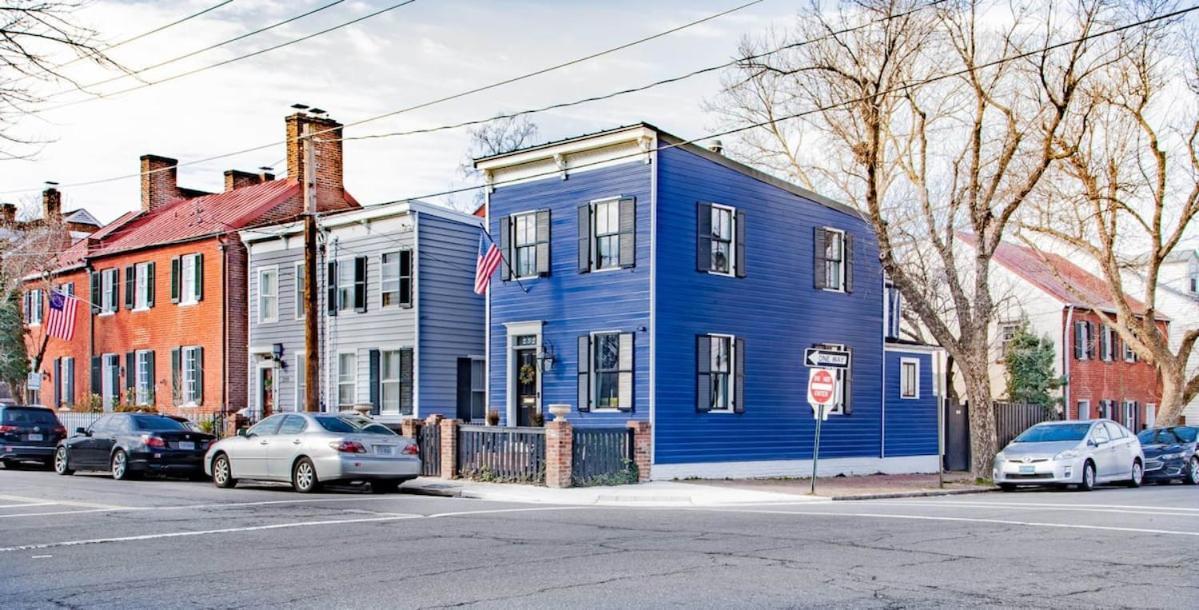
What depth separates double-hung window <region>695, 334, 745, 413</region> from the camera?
24672 mm

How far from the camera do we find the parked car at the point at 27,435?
27.2 meters

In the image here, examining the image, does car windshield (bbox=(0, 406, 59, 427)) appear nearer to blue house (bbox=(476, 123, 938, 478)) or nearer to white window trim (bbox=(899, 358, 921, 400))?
blue house (bbox=(476, 123, 938, 478))

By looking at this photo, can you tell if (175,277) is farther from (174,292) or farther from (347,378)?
(347,378)

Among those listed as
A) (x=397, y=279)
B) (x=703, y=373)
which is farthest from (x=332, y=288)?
(x=703, y=373)

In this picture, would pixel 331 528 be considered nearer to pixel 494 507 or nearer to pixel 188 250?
pixel 494 507

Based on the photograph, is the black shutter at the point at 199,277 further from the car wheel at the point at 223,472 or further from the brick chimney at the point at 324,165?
the car wheel at the point at 223,472

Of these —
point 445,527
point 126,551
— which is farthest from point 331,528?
point 126,551

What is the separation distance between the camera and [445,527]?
1444 cm

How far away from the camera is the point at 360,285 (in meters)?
30.6

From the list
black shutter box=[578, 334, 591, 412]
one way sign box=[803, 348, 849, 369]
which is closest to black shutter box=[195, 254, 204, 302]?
black shutter box=[578, 334, 591, 412]

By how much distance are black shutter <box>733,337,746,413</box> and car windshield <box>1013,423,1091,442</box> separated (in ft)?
19.3

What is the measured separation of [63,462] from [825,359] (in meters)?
16.9

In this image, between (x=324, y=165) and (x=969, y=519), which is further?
(x=324, y=165)

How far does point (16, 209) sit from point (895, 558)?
158 feet
